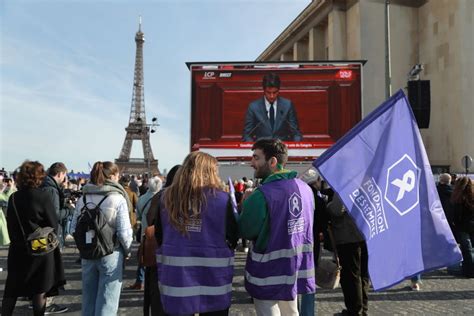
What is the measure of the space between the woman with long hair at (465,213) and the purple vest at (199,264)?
226 inches

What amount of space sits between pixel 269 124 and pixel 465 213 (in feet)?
26.0

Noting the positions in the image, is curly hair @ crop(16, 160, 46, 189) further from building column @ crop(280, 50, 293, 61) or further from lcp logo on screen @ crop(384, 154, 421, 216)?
building column @ crop(280, 50, 293, 61)

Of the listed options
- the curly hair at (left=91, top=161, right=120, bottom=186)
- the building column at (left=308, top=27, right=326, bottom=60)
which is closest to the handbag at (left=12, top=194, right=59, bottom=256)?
the curly hair at (left=91, top=161, right=120, bottom=186)

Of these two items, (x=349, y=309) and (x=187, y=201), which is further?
(x=349, y=309)

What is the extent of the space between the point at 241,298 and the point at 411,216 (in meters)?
3.10

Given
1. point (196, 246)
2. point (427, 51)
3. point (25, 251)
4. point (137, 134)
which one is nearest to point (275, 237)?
point (196, 246)

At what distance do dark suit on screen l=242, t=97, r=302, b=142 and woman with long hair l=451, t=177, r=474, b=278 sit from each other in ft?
24.4

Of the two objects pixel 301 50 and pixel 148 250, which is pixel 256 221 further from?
pixel 301 50

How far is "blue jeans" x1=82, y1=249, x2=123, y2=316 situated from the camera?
13.2ft

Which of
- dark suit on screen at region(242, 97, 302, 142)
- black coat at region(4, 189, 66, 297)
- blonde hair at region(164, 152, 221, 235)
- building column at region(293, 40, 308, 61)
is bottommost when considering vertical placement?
black coat at region(4, 189, 66, 297)

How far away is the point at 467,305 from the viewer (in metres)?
5.70

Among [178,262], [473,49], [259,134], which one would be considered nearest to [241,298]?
[178,262]

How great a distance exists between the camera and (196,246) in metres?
2.83

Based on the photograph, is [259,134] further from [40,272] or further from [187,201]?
[187,201]
